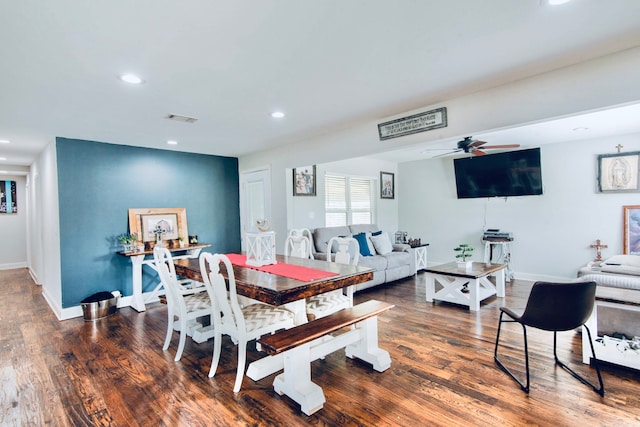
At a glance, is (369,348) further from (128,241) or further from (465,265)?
(128,241)

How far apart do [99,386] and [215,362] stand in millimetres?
869

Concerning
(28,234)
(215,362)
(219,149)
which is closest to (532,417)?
(215,362)

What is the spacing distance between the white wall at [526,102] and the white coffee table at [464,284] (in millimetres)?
1955

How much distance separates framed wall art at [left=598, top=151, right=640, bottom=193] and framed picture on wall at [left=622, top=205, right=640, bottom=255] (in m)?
0.31

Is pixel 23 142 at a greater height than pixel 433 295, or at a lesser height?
greater

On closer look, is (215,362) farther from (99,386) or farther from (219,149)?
(219,149)

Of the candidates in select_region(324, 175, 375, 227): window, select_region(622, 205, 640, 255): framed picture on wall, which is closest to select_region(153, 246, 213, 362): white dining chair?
select_region(324, 175, 375, 227): window

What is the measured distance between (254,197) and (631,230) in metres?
5.82

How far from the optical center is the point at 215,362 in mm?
2547

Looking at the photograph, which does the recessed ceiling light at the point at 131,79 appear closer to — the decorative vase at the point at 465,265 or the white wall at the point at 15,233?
the decorative vase at the point at 465,265

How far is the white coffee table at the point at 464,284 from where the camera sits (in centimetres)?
408

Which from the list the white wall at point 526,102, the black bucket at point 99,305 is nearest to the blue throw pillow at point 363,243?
the white wall at point 526,102

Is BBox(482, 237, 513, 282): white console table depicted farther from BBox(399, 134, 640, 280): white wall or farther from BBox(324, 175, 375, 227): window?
BBox(324, 175, 375, 227): window

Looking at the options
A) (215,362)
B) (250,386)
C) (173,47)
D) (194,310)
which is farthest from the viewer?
(194,310)
